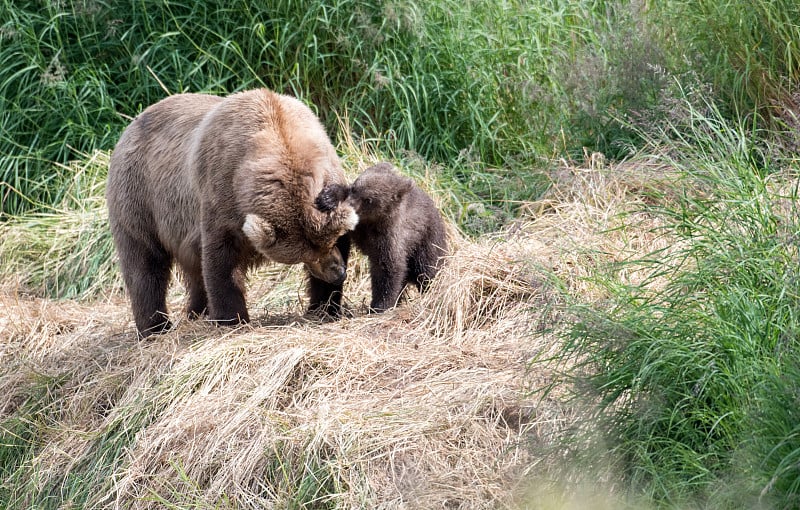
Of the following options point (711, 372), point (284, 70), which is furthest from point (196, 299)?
point (711, 372)

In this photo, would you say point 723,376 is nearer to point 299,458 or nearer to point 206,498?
point 299,458

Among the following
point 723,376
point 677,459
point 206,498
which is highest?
point 723,376

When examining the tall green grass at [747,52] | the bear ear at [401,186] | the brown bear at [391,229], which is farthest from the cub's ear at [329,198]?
the tall green grass at [747,52]

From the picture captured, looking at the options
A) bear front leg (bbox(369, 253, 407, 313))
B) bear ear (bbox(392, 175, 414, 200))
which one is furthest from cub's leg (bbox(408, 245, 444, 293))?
bear ear (bbox(392, 175, 414, 200))

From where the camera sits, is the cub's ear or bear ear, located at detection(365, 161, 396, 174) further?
bear ear, located at detection(365, 161, 396, 174)

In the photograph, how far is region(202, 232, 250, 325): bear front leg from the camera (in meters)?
5.59

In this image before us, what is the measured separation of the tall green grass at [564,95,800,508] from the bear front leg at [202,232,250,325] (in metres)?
2.11

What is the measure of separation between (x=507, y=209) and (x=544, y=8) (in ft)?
8.35

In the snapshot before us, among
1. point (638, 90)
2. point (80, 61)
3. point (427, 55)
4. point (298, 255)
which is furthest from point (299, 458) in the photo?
point (80, 61)

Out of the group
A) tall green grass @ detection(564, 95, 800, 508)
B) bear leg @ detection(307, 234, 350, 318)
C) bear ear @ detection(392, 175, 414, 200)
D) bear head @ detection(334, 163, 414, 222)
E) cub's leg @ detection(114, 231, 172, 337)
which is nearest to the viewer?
tall green grass @ detection(564, 95, 800, 508)

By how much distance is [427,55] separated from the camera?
27.6 ft

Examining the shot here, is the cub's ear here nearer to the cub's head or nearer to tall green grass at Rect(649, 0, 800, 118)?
the cub's head

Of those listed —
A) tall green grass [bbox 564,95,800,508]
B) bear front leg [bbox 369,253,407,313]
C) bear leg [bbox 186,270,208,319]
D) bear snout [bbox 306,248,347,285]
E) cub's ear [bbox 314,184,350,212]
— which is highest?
cub's ear [bbox 314,184,350,212]

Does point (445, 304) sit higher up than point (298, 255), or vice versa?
point (298, 255)
